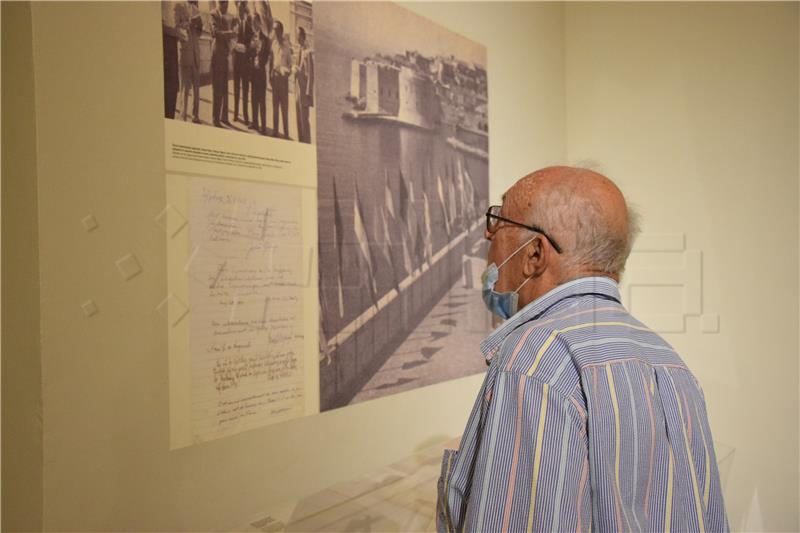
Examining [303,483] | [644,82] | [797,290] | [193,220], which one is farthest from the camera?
[644,82]

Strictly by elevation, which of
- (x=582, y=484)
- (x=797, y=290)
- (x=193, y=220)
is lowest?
(x=582, y=484)

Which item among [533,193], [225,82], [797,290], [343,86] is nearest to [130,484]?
[225,82]

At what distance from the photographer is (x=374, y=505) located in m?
1.87

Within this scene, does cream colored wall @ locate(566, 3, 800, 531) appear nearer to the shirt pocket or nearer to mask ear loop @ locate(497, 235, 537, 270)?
Answer: mask ear loop @ locate(497, 235, 537, 270)

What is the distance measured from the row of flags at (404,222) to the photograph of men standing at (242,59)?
42 centimetres

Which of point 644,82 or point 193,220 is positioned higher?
point 644,82

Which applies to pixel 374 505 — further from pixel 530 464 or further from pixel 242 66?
pixel 242 66

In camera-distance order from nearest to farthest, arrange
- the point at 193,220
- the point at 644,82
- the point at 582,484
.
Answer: the point at 582,484 → the point at 193,220 → the point at 644,82

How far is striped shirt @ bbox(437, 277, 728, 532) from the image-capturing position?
39.2 inches

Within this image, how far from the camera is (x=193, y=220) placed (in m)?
1.62

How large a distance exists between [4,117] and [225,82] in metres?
0.56

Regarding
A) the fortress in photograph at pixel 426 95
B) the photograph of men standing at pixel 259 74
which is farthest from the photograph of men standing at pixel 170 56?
the fortress in photograph at pixel 426 95

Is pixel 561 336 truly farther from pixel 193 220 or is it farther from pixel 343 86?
pixel 343 86

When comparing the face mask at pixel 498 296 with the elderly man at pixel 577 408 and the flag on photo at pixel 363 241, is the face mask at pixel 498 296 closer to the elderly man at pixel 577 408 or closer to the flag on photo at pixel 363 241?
the elderly man at pixel 577 408
